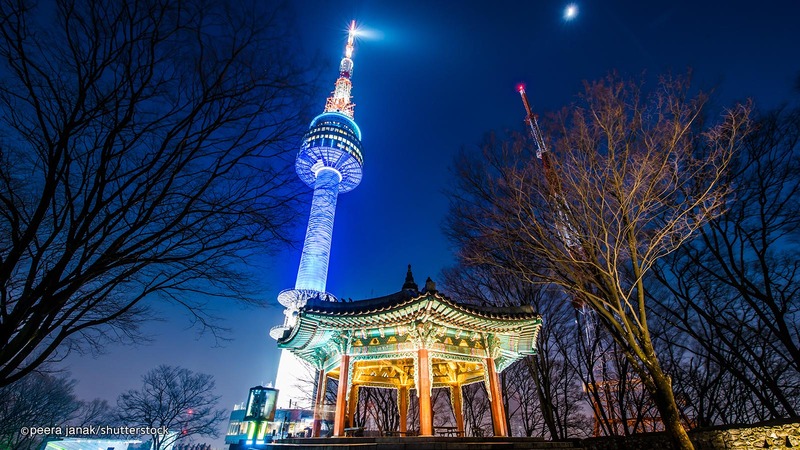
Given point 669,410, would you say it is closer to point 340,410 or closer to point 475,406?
point 340,410

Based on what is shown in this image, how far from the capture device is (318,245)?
168 feet

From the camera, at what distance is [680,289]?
1452cm

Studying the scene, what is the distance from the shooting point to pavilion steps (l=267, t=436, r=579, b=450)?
8.10 m

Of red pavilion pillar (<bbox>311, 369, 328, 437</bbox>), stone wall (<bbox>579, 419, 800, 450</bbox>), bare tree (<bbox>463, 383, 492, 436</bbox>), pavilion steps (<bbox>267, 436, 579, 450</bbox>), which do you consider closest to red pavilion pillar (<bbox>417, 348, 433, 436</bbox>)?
pavilion steps (<bbox>267, 436, 579, 450</bbox>)

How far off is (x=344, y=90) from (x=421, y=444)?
6303 cm

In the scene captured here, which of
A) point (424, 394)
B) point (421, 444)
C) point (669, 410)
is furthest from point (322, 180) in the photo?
point (669, 410)

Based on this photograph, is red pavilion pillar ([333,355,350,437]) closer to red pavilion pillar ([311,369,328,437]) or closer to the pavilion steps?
the pavilion steps

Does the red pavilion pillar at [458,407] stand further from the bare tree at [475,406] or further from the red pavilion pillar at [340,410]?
the bare tree at [475,406]

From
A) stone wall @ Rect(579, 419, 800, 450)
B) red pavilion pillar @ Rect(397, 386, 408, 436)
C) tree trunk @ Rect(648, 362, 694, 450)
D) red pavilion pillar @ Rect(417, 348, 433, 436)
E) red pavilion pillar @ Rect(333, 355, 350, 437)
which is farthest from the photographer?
red pavilion pillar @ Rect(397, 386, 408, 436)

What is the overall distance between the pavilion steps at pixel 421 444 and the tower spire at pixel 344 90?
5810 cm

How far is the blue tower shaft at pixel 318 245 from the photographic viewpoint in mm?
48281

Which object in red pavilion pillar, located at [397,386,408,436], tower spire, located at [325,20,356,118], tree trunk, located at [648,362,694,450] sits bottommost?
tree trunk, located at [648,362,694,450]

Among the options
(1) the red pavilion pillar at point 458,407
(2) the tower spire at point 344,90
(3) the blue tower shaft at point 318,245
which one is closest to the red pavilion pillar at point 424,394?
(1) the red pavilion pillar at point 458,407

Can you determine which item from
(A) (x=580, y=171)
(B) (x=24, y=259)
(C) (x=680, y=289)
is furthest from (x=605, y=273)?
(B) (x=24, y=259)
